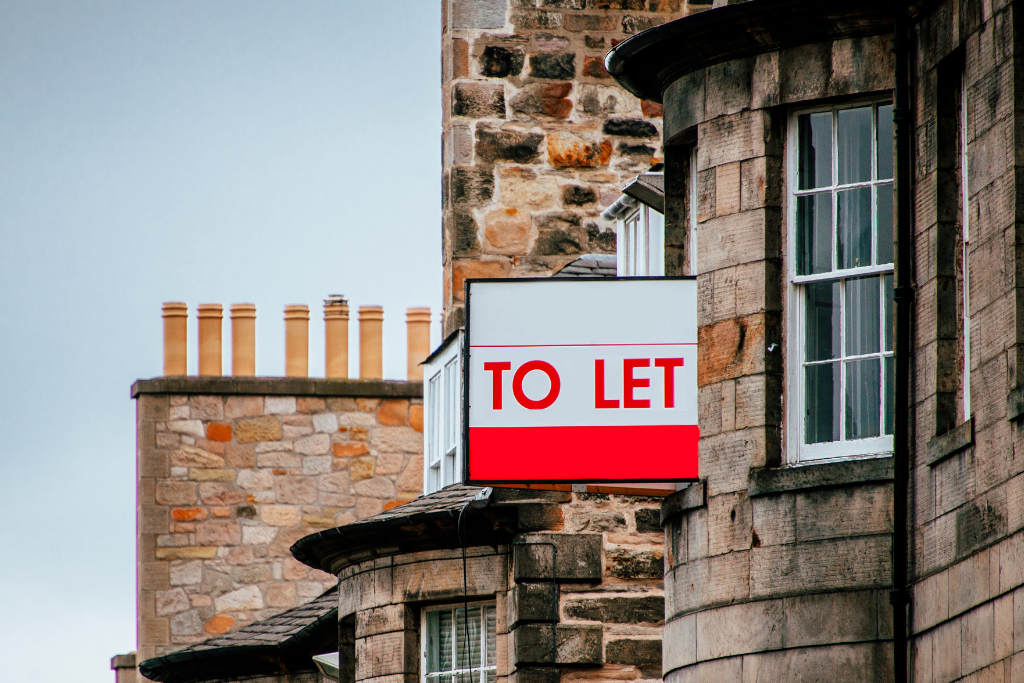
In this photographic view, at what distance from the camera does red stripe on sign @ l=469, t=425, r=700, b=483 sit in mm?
10898

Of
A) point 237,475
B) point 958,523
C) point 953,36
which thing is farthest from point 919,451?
point 237,475

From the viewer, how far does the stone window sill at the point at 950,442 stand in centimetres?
933

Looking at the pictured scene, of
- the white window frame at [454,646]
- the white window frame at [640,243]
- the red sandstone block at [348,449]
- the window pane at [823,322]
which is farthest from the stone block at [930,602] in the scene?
the red sandstone block at [348,449]

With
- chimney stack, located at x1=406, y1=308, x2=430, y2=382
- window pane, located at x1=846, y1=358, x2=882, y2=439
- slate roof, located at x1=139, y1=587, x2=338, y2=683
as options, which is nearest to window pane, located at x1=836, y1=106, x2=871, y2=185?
window pane, located at x1=846, y1=358, x2=882, y2=439

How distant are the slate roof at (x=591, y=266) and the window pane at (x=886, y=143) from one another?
5.79 m

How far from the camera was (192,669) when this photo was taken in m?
22.2

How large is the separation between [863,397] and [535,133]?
304 inches

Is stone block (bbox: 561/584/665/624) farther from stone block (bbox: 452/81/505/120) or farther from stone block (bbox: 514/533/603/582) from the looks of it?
stone block (bbox: 452/81/505/120)

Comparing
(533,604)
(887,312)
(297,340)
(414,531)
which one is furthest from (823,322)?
(297,340)

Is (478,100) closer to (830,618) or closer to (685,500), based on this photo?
(685,500)

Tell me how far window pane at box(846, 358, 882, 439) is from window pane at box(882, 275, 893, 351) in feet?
0.42

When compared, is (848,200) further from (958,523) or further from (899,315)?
(958,523)

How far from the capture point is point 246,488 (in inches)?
971

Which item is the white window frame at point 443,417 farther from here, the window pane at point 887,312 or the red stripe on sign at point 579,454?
the window pane at point 887,312
